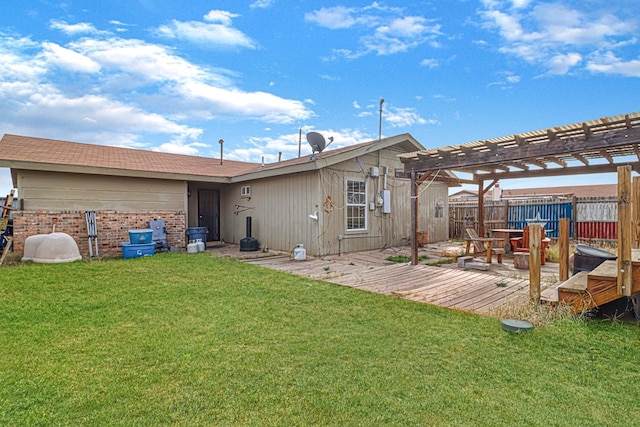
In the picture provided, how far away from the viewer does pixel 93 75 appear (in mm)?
9914

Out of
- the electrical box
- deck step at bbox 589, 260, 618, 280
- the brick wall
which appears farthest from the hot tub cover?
deck step at bbox 589, 260, 618, 280

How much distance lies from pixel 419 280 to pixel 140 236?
700 centimetres

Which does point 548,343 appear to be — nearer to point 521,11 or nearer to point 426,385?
point 426,385

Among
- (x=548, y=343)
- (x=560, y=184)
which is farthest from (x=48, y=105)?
(x=560, y=184)

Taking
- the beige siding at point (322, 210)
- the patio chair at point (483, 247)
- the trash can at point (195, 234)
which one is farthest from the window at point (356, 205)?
the trash can at point (195, 234)

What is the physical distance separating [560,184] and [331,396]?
33.3 meters

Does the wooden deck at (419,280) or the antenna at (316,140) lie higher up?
→ the antenna at (316,140)

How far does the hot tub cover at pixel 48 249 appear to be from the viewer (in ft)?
24.0

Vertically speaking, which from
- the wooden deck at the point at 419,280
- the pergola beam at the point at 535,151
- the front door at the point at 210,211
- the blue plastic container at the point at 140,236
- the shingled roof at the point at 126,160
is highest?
the shingled roof at the point at 126,160

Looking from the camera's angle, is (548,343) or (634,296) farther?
(634,296)

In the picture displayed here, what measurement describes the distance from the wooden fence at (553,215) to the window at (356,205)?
5.80 m

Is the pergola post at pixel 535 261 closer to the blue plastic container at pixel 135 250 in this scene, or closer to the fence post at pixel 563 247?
the fence post at pixel 563 247

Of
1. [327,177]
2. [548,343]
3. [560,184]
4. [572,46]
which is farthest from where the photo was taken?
[560,184]

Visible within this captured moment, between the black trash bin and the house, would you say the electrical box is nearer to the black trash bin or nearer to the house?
the house
